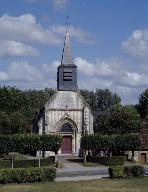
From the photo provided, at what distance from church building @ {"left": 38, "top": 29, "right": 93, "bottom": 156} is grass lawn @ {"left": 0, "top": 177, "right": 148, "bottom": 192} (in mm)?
33335

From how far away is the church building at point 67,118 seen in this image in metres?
71.3

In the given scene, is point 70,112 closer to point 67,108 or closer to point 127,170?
point 67,108

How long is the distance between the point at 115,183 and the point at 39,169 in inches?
249

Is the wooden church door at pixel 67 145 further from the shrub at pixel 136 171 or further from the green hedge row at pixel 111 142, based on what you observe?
the shrub at pixel 136 171

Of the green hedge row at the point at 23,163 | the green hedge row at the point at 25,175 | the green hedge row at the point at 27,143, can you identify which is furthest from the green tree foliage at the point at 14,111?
the green hedge row at the point at 25,175

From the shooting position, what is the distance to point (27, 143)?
5953 centimetres

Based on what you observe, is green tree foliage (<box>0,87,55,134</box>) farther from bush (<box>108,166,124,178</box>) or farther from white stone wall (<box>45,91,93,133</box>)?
bush (<box>108,166,124,178</box>)

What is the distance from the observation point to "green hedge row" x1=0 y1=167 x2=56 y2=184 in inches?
1453

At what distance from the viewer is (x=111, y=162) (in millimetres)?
60125

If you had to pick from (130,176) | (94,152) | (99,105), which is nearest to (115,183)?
(130,176)

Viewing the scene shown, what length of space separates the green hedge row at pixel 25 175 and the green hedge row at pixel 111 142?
84.7ft

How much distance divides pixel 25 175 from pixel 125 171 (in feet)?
30.4

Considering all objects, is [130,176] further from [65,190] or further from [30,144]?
[30,144]

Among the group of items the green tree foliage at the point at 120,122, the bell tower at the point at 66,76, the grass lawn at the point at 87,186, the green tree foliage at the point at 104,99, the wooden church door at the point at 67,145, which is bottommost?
the grass lawn at the point at 87,186
